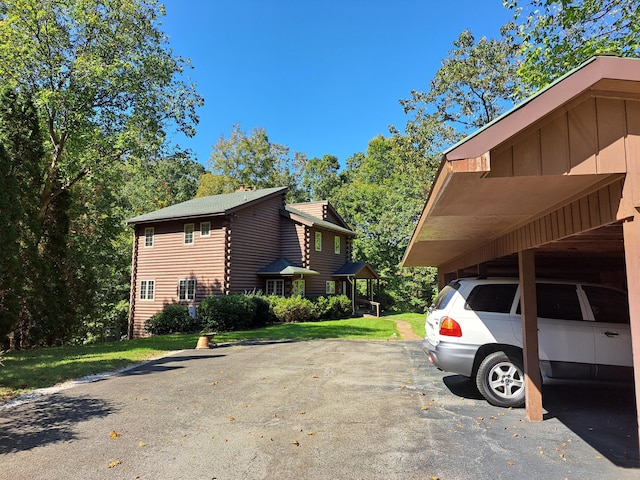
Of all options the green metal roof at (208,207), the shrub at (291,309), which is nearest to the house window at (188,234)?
the green metal roof at (208,207)

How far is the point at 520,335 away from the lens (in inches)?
236

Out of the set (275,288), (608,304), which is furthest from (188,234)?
(608,304)

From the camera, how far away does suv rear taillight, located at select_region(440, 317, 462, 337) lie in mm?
6143

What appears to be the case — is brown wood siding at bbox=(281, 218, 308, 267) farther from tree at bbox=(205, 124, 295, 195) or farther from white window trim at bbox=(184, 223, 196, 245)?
tree at bbox=(205, 124, 295, 195)

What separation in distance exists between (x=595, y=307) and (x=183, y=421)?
5.86m

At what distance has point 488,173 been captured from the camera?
298cm

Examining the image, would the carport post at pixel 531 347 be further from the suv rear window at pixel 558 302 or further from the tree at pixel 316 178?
the tree at pixel 316 178

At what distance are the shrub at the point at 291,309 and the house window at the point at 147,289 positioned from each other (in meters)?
7.86

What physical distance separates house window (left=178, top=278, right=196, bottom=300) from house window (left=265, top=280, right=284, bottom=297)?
165 inches

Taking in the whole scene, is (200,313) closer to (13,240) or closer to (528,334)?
(13,240)

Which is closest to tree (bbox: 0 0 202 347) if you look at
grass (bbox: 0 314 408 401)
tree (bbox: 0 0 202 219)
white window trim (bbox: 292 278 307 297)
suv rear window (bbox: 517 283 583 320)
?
tree (bbox: 0 0 202 219)

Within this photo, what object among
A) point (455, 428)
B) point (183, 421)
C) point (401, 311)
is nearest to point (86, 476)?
point (183, 421)

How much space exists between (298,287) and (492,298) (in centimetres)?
1914

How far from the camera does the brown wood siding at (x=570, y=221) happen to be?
3.17m
